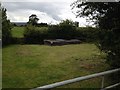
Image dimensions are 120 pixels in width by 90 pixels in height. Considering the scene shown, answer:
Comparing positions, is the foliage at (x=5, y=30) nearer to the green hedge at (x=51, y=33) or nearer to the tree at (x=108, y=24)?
the green hedge at (x=51, y=33)

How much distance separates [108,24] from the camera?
11.4 m

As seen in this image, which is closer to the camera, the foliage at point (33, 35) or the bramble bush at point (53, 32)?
the foliage at point (33, 35)

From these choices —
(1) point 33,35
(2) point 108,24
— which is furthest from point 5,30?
(2) point 108,24

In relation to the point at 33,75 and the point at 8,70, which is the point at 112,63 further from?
the point at 8,70

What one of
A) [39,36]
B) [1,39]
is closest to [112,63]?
[1,39]

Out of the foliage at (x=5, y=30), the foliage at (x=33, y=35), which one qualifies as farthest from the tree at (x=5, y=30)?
the foliage at (x=33, y=35)

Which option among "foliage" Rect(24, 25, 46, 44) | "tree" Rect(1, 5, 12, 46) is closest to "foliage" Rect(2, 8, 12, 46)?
"tree" Rect(1, 5, 12, 46)

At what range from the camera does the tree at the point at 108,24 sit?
10.6 meters

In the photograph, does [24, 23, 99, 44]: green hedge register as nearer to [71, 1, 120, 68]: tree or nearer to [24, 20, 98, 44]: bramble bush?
[24, 20, 98, 44]: bramble bush

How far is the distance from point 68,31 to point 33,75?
26.4m

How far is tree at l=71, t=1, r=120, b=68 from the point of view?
34.8 ft

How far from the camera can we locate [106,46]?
36.1ft

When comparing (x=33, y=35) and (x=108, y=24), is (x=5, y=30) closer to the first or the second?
(x=33, y=35)

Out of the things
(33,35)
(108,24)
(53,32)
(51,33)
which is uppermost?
(108,24)
